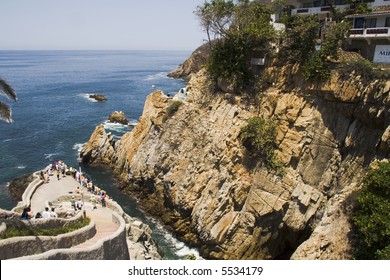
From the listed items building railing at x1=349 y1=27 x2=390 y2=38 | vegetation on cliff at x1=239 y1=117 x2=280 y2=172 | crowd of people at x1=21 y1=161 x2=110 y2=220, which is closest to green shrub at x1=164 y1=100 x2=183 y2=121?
vegetation on cliff at x1=239 y1=117 x2=280 y2=172

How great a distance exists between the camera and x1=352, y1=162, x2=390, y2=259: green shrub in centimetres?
2025

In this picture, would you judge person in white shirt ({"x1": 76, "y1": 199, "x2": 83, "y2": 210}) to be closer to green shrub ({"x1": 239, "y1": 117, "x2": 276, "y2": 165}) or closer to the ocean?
the ocean

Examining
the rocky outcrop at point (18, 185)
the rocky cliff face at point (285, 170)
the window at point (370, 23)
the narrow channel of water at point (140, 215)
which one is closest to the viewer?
the rocky cliff face at point (285, 170)

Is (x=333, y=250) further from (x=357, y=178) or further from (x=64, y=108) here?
(x=64, y=108)

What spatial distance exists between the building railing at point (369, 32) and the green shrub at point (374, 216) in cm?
1263

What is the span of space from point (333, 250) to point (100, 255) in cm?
1526

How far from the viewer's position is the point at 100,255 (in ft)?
68.8

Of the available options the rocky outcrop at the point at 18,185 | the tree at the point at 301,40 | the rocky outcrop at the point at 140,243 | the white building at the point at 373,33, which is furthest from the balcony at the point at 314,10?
the rocky outcrop at the point at 18,185

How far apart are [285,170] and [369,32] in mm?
13830

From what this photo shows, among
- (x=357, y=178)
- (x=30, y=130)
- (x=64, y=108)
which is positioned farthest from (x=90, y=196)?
(x=64, y=108)

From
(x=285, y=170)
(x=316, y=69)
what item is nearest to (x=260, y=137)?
(x=285, y=170)

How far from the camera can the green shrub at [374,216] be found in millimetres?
20250

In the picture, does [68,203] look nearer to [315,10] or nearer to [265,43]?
[265,43]

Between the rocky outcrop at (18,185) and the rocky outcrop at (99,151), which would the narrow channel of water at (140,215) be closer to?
the rocky outcrop at (99,151)
